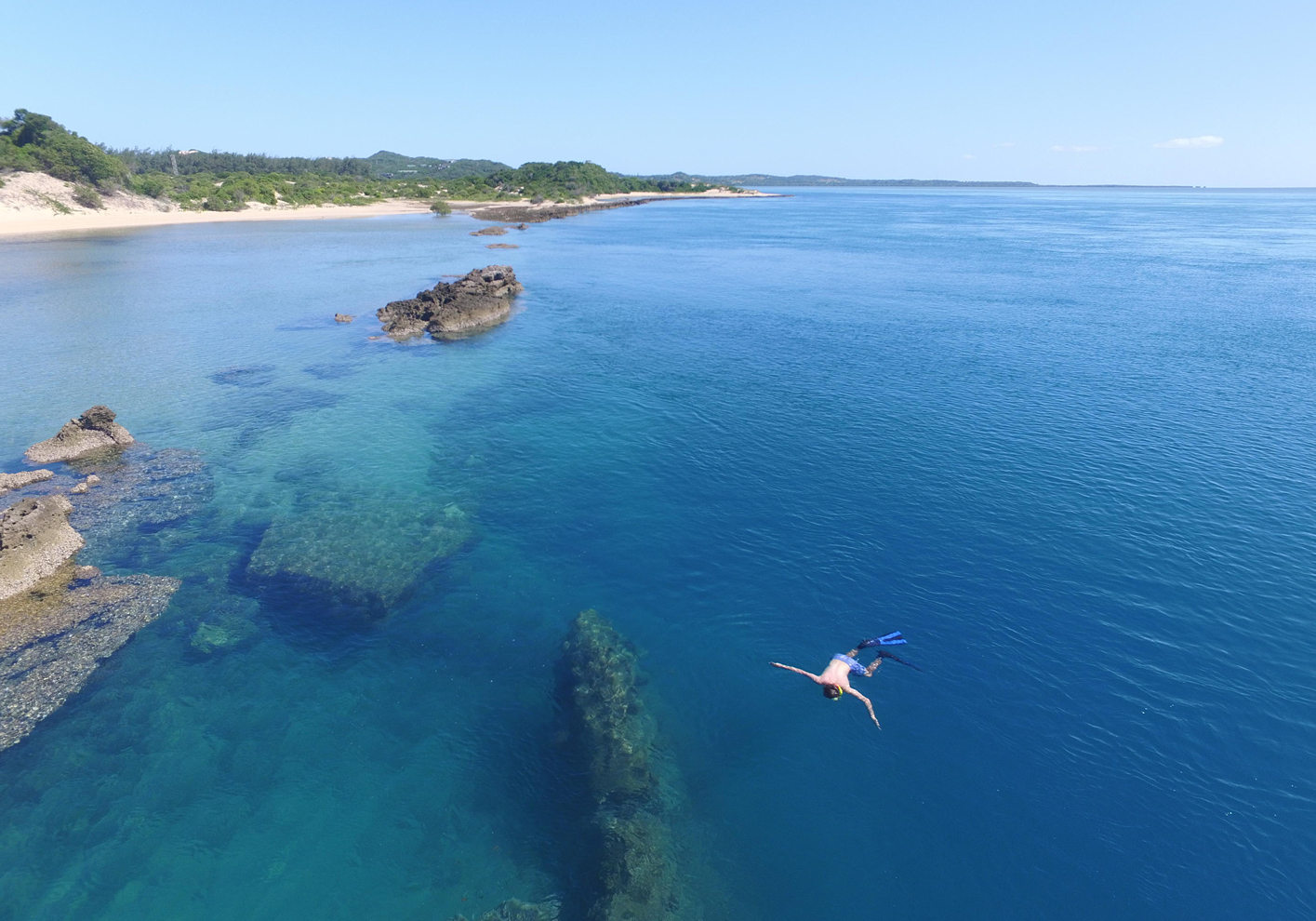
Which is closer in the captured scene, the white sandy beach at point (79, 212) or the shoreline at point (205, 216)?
the white sandy beach at point (79, 212)

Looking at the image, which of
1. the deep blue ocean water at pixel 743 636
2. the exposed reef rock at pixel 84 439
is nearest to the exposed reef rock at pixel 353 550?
the deep blue ocean water at pixel 743 636

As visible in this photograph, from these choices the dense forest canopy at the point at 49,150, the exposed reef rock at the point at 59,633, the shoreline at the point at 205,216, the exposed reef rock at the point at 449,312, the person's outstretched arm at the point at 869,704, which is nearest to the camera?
the person's outstretched arm at the point at 869,704

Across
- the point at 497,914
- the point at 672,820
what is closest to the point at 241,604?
the point at 497,914

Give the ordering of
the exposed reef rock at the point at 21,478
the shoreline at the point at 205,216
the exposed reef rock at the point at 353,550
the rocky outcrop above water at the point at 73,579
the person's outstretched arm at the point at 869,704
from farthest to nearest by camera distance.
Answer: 1. the shoreline at the point at 205,216
2. the exposed reef rock at the point at 21,478
3. the exposed reef rock at the point at 353,550
4. the rocky outcrop above water at the point at 73,579
5. the person's outstretched arm at the point at 869,704

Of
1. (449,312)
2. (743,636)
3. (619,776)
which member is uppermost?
(449,312)

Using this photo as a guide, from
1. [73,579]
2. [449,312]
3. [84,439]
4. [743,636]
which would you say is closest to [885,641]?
[743,636]

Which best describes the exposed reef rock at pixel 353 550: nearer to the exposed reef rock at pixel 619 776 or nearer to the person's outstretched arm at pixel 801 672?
the exposed reef rock at pixel 619 776

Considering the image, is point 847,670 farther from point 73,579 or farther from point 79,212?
point 79,212
